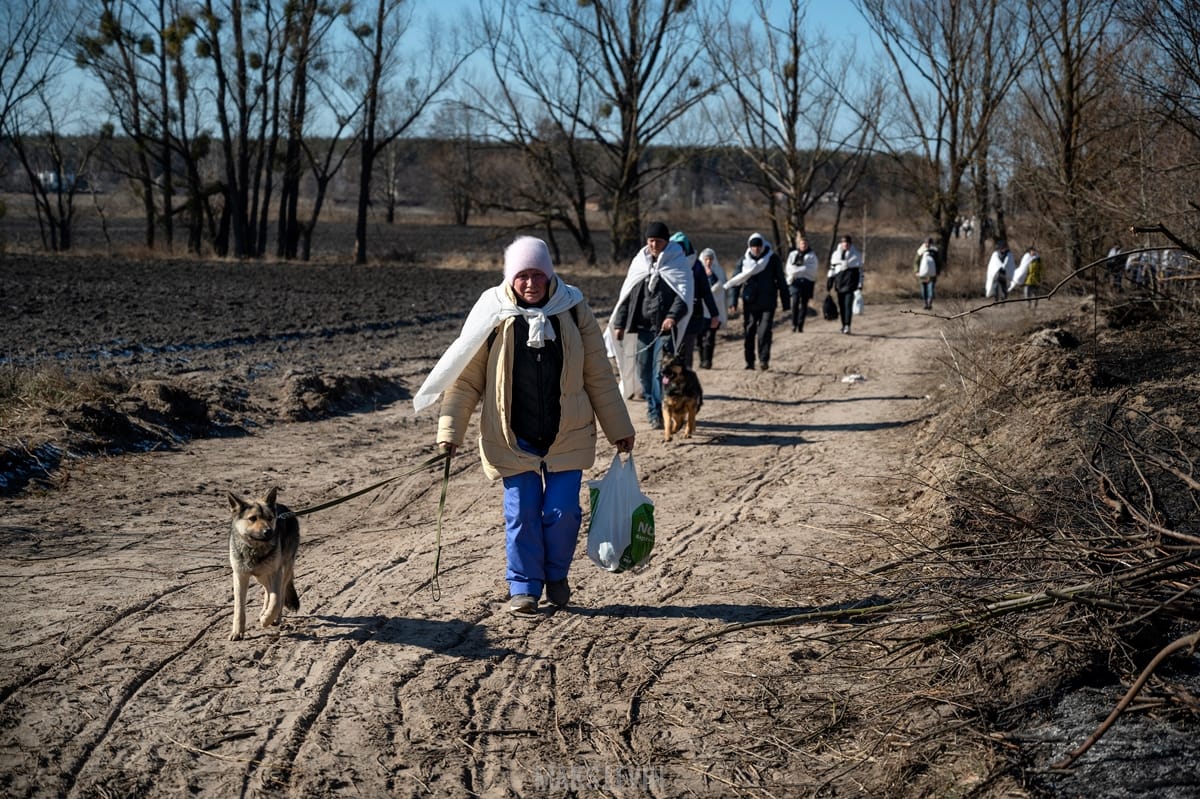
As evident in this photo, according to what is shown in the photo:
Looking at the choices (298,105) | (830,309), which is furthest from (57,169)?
(830,309)

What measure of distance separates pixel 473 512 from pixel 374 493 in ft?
3.34

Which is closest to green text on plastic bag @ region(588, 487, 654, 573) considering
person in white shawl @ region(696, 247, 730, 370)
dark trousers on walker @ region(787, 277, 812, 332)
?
person in white shawl @ region(696, 247, 730, 370)

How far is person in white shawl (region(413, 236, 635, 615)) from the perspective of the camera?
5.75 metres

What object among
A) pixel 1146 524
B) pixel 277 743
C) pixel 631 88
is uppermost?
pixel 631 88

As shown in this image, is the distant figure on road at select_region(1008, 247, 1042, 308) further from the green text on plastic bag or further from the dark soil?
the green text on plastic bag

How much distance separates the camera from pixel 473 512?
8.18m

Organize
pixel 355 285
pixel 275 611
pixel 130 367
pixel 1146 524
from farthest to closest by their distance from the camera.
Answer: pixel 355 285 → pixel 130 367 → pixel 275 611 → pixel 1146 524

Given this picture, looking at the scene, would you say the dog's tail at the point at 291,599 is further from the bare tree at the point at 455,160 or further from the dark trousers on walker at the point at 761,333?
the bare tree at the point at 455,160

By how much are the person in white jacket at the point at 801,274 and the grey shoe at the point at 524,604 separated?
13.1 metres

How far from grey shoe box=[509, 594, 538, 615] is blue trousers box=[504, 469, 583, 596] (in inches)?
1.1

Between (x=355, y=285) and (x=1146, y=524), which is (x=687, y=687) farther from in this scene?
(x=355, y=285)

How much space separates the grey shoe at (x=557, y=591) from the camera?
5945 millimetres

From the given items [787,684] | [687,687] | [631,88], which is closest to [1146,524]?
[787,684]

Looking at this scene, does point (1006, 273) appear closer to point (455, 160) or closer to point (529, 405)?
point (529, 405)
